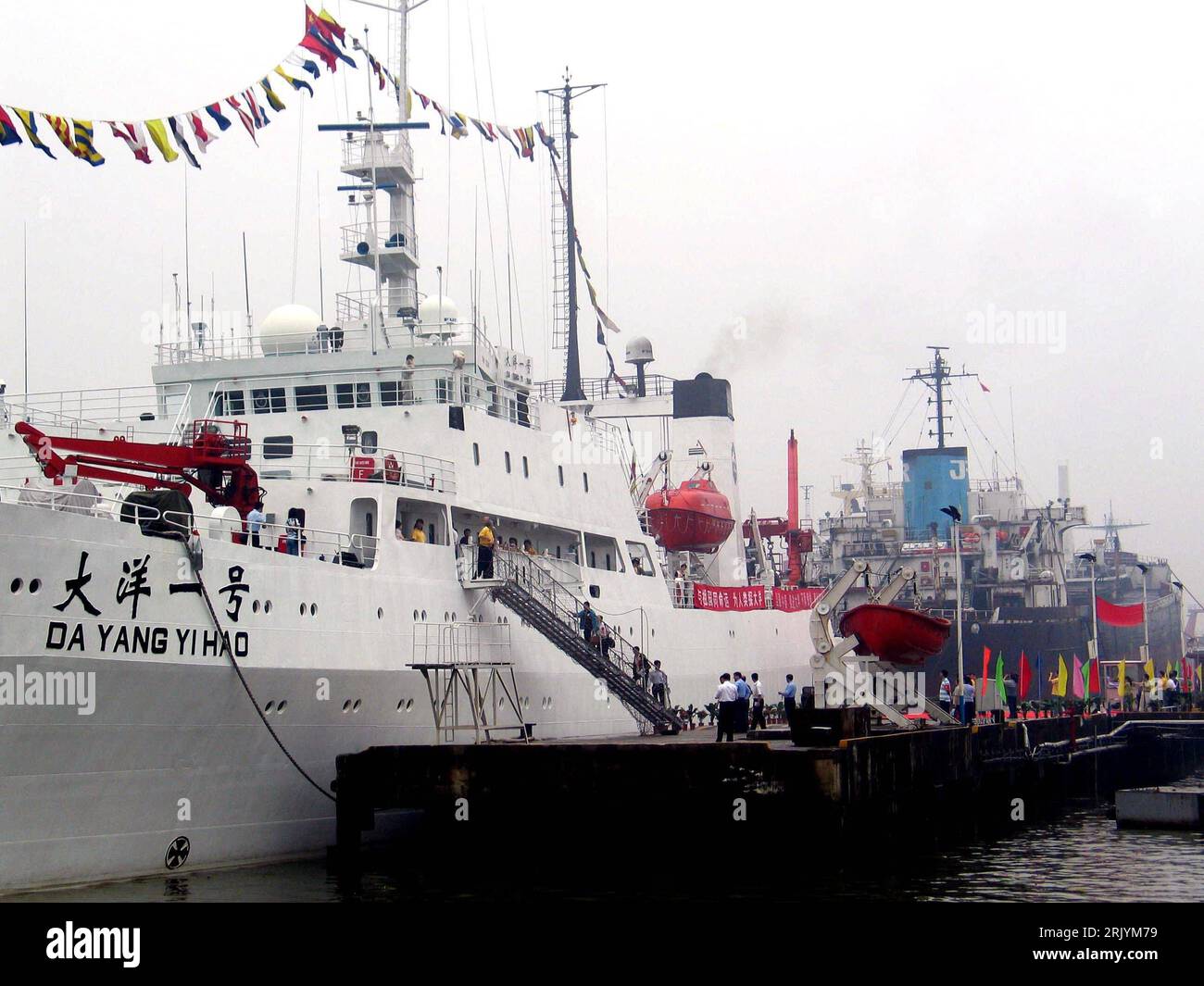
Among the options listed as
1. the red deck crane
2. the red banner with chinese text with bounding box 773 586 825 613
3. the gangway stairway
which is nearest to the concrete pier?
the gangway stairway

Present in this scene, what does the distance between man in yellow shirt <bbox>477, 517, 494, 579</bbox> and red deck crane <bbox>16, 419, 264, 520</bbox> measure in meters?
4.64

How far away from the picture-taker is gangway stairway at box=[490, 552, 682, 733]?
83.7 feet

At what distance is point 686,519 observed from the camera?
3797 cm

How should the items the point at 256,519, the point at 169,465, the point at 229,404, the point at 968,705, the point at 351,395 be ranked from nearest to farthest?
the point at 169,465
the point at 256,519
the point at 351,395
the point at 229,404
the point at 968,705

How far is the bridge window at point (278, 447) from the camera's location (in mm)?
26672

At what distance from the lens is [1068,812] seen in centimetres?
3406

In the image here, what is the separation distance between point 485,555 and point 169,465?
616 centimetres

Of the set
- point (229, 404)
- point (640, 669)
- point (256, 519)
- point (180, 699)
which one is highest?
point (229, 404)

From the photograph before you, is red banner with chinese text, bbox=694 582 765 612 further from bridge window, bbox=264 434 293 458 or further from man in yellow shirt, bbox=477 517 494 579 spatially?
bridge window, bbox=264 434 293 458

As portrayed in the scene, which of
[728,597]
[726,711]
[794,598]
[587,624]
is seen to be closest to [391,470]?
[587,624]

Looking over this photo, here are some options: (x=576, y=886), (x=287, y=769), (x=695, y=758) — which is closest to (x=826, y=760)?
(x=695, y=758)

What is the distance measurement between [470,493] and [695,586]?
9.92 meters

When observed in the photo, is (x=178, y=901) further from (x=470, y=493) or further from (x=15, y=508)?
(x=470, y=493)

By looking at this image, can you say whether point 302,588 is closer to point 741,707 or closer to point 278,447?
point 278,447
